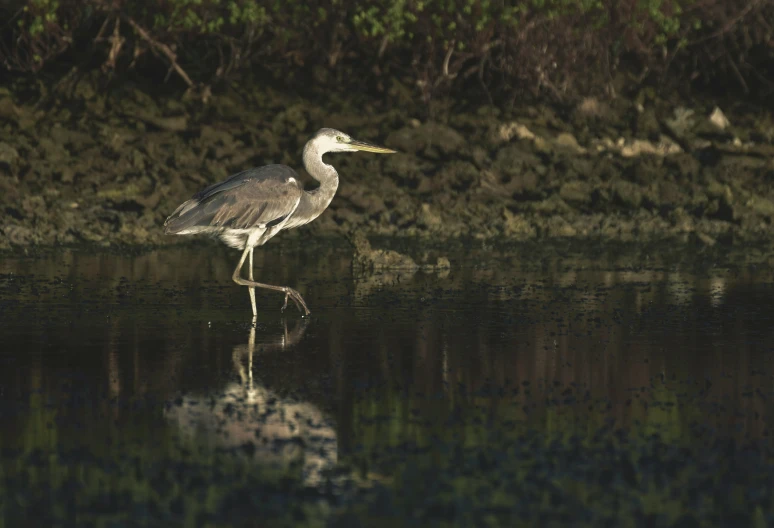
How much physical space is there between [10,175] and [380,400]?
12540 mm

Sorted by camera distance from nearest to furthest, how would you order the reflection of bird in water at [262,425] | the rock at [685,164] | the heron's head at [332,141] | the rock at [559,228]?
the reflection of bird in water at [262,425], the heron's head at [332,141], the rock at [559,228], the rock at [685,164]

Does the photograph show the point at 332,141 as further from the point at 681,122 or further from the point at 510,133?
the point at 681,122

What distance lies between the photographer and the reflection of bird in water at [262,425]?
25.3ft

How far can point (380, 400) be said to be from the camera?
9.10 metres

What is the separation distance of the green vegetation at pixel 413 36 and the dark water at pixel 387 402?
30.7ft

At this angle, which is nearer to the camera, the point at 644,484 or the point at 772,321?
the point at 644,484

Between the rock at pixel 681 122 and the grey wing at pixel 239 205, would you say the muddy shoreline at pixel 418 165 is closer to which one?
the rock at pixel 681 122

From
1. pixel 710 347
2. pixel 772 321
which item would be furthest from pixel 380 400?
pixel 772 321

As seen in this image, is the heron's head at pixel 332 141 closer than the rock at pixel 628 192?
Yes

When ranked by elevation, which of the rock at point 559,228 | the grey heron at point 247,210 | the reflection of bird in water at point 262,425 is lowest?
the reflection of bird in water at point 262,425

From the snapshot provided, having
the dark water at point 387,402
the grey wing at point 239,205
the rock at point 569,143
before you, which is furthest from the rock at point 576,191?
the grey wing at point 239,205

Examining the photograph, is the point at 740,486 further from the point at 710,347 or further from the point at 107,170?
the point at 107,170

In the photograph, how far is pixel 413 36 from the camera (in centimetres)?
2472

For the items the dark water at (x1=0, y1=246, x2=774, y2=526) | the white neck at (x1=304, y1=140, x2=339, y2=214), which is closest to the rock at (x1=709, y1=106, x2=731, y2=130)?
the dark water at (x1=0, y1=246, x2=774, y2=526)
